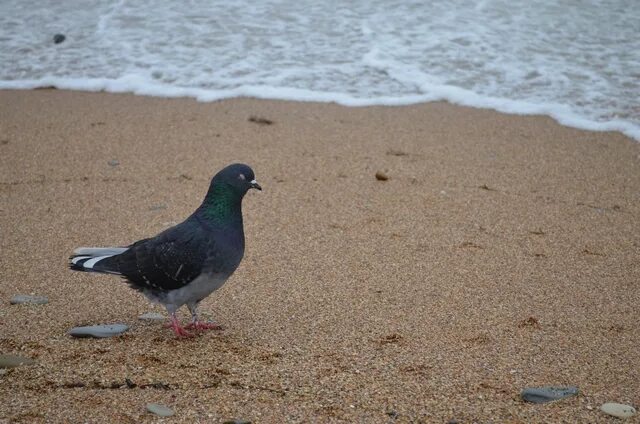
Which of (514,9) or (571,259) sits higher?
(514,9)

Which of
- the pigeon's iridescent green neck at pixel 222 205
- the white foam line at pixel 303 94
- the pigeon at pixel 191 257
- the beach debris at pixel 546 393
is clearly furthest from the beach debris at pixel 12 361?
the white foam line at pixel 303 94

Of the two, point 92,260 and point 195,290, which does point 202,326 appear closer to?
point 195,290

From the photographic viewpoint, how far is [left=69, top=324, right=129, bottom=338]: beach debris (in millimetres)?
3680

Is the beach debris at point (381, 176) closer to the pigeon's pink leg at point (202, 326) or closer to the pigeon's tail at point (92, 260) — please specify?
the pigeon's pink leg at point (202, 326)

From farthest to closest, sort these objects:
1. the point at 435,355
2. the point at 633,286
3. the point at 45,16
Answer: the point at 45,16 → the point at 633,286 → the point at 435,355

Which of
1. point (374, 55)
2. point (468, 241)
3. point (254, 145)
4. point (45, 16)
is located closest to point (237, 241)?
point (468, 241)

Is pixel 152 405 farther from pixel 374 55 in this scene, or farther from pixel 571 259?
pixel 374 55

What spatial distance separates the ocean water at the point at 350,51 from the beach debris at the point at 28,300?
13.6 feet

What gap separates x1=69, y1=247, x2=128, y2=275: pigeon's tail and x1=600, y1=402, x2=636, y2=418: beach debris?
2.32 meters

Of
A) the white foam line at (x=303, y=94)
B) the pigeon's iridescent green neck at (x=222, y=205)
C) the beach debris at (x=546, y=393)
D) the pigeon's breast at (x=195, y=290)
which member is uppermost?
the pigeon's iridescent green neck at (x=222, y=205)

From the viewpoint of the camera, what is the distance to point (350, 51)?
9289mm

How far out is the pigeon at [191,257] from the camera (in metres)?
3.64

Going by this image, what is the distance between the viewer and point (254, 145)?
6.73 metres

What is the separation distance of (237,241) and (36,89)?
5.41 metres
